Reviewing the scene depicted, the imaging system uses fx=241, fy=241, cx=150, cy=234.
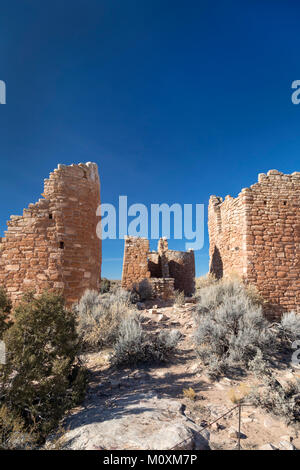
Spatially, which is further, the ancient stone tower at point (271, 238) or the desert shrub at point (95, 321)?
the ancient stone tower at point (271, 238)

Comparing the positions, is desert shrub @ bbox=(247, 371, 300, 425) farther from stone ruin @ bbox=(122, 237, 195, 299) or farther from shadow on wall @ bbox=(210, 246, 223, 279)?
stone ruin @ bbox=(122, 237, 195, 299)

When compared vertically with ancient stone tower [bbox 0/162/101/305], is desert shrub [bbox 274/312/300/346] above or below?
below

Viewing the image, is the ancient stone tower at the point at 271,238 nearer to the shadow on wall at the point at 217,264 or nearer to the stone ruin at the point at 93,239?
the stone ruin at the point at 93,239

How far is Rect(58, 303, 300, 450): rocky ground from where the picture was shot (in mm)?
2674

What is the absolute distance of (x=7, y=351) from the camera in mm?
3521

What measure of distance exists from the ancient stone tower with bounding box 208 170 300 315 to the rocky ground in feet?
10.2

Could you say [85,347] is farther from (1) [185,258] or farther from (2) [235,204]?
(1) [185,258]

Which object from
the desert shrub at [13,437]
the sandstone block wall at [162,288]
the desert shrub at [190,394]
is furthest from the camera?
the sandstone block wall at [162,288]

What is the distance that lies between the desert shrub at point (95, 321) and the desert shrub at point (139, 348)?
582 millimetres

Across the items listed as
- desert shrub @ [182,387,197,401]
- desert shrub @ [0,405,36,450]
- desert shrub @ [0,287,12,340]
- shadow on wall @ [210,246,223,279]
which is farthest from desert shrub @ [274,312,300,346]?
desert shrub @ [0,287,12,340]

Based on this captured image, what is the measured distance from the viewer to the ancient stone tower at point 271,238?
7773mm
